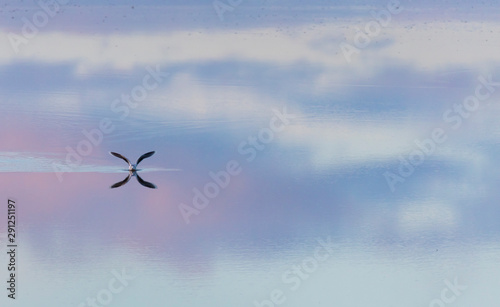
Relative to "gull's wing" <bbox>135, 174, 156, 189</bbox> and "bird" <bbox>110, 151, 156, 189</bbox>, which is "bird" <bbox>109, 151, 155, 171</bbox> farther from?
"gull's wing" <bbox>135, 174, 156, 189</bbox>

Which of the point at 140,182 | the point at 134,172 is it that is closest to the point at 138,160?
the point at 134,172

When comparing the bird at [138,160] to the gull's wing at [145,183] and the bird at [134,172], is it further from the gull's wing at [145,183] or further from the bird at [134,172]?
the gull's wing at [145,183]

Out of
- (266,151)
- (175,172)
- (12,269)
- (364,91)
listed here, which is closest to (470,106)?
(364,91)

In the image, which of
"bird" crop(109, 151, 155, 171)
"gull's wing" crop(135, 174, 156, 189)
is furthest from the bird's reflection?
"bird" crop(109, 151, 155, 171)

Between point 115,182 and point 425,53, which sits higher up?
point 425,53

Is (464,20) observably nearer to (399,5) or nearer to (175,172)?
(399,5)

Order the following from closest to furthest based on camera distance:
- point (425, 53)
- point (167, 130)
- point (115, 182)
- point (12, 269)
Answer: point (12, 269), point (115, 182), point (167, 130), point (425, 53)

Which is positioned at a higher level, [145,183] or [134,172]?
[134,172]

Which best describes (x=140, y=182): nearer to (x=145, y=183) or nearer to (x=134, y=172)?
(x=145, y=183)
